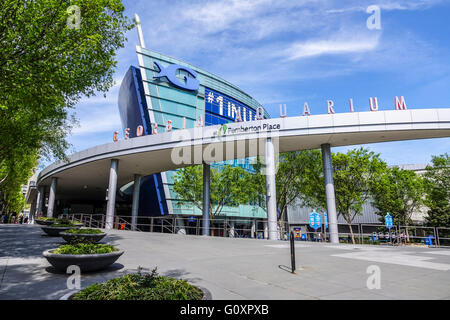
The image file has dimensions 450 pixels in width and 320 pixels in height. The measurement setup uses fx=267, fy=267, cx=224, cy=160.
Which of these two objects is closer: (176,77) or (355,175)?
(355,175)

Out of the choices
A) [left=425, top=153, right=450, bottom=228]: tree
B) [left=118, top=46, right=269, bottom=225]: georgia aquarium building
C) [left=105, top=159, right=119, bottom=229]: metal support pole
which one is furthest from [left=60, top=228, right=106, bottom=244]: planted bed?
[left=425, top=153, right=450, bottom=228]: tree

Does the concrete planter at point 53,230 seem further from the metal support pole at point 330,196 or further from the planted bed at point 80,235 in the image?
the metal support pole at point 330,196

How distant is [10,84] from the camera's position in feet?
28.2

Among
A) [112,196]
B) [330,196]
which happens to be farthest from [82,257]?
[112,196]

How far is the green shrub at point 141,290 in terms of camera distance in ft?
11.4

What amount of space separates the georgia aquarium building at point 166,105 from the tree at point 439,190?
75.8 ft

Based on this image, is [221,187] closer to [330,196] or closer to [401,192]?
[330,196]

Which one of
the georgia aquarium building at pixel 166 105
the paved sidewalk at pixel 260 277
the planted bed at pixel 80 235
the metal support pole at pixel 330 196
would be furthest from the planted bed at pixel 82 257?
the georgia aquarium building at pixel 166 105

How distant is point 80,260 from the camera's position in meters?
5.96

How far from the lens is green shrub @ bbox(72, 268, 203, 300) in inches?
137

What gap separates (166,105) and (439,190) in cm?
3839

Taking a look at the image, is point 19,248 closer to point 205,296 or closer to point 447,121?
point 205,296

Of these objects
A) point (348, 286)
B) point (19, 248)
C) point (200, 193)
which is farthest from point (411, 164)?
point (19, 248)

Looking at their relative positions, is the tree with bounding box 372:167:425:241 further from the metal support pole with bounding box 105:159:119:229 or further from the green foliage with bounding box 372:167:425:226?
the metal support pole with bounding box 105:159:119:229
